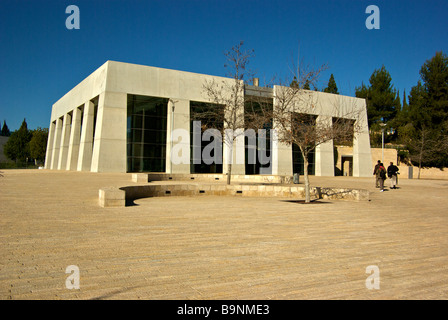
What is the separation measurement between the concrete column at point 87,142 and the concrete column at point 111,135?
330 centimetres

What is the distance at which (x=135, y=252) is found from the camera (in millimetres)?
5293

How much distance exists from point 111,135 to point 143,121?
201 inches

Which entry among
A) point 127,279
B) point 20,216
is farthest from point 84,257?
point 20,216

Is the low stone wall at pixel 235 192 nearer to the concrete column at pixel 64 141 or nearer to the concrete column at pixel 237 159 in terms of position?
the concrete column at pixel 237 159

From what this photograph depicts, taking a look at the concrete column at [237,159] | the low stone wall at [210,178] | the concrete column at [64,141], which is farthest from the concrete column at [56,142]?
the low stone wall at [210,178]

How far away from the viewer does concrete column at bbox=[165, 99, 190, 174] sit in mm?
34500

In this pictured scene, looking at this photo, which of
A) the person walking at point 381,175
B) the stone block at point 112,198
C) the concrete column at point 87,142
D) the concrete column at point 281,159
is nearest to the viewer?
the stone block at point 112,198

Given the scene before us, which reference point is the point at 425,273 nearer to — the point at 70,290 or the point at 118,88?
the point at 70,290

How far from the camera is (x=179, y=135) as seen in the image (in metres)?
34.8

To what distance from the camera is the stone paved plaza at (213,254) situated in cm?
381

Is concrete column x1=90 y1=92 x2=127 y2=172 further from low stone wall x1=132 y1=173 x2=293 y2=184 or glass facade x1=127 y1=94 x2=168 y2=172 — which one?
low stone wall x1=132 y1=173 x2=293 y2=184

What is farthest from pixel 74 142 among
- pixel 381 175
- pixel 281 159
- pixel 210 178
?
pixel 381 175

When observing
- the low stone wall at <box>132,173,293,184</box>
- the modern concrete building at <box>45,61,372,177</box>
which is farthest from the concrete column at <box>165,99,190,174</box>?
the low stone wall at <box>132,173,293,184</box>

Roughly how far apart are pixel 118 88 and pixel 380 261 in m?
31.5
